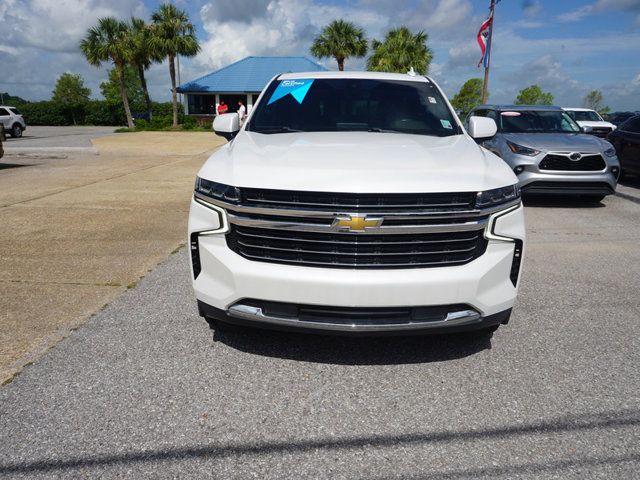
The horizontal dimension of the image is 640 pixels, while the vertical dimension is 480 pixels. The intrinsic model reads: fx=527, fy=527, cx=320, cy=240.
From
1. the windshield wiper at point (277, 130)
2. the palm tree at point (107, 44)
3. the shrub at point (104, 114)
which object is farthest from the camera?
the shrub at point (104, 114)

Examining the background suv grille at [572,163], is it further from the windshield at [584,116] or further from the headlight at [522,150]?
the windshield at [584,116]

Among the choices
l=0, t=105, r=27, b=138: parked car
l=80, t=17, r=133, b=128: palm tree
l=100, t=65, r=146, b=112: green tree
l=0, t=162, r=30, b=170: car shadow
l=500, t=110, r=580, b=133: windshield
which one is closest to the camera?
l=500, t=110, r=580, b=133: windshield

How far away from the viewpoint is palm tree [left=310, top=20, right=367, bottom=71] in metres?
42.6

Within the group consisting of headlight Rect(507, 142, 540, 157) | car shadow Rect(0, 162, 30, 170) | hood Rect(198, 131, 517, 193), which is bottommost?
car shadow Rect(0, 162, 30, 170)

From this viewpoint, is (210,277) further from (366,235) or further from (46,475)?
(46,475)

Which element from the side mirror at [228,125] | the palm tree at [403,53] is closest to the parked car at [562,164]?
the side mirror at [228,125]

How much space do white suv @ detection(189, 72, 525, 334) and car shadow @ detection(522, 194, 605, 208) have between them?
668cm

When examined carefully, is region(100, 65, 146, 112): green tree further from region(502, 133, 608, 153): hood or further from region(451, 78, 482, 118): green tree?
region(502, 133, 608, 153): hood

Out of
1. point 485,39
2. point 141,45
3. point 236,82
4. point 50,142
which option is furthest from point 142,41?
point 485,39

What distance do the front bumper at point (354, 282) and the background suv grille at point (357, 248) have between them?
0.04m

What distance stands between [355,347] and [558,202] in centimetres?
741

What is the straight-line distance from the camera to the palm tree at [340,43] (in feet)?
140

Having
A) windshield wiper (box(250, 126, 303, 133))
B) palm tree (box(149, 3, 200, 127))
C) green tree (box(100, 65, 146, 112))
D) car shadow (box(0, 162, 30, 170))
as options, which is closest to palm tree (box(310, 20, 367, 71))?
palm tree (box(149, 3, 200, 127))

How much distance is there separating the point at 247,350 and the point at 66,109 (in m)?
56.9
